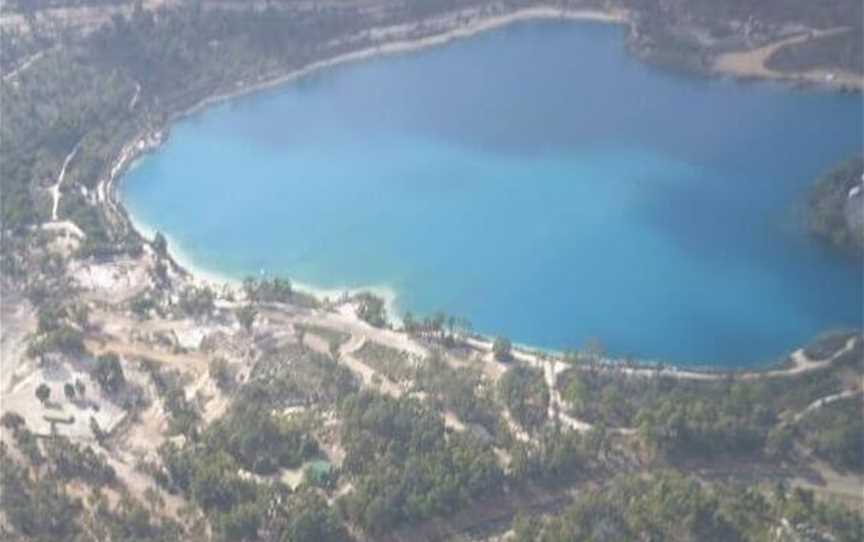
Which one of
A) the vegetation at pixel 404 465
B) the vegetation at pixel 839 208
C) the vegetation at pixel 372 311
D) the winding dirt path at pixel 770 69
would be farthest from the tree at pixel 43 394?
the winding dirt path at pixel 770 69

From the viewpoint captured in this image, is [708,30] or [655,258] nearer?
[655,258]

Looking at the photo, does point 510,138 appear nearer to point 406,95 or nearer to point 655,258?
point 406,95

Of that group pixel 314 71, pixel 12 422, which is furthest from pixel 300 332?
A: pixel 314 71

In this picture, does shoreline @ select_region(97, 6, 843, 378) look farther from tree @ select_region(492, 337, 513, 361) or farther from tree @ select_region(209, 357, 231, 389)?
tree @ select_region(209, 357, 231, 389)

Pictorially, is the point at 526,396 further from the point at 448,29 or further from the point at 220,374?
the point at 448,29

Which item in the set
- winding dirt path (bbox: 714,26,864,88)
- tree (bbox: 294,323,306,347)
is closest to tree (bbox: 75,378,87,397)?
tree (bbox: 294,323,306,347)

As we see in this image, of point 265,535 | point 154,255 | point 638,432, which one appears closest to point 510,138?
point 154,255
